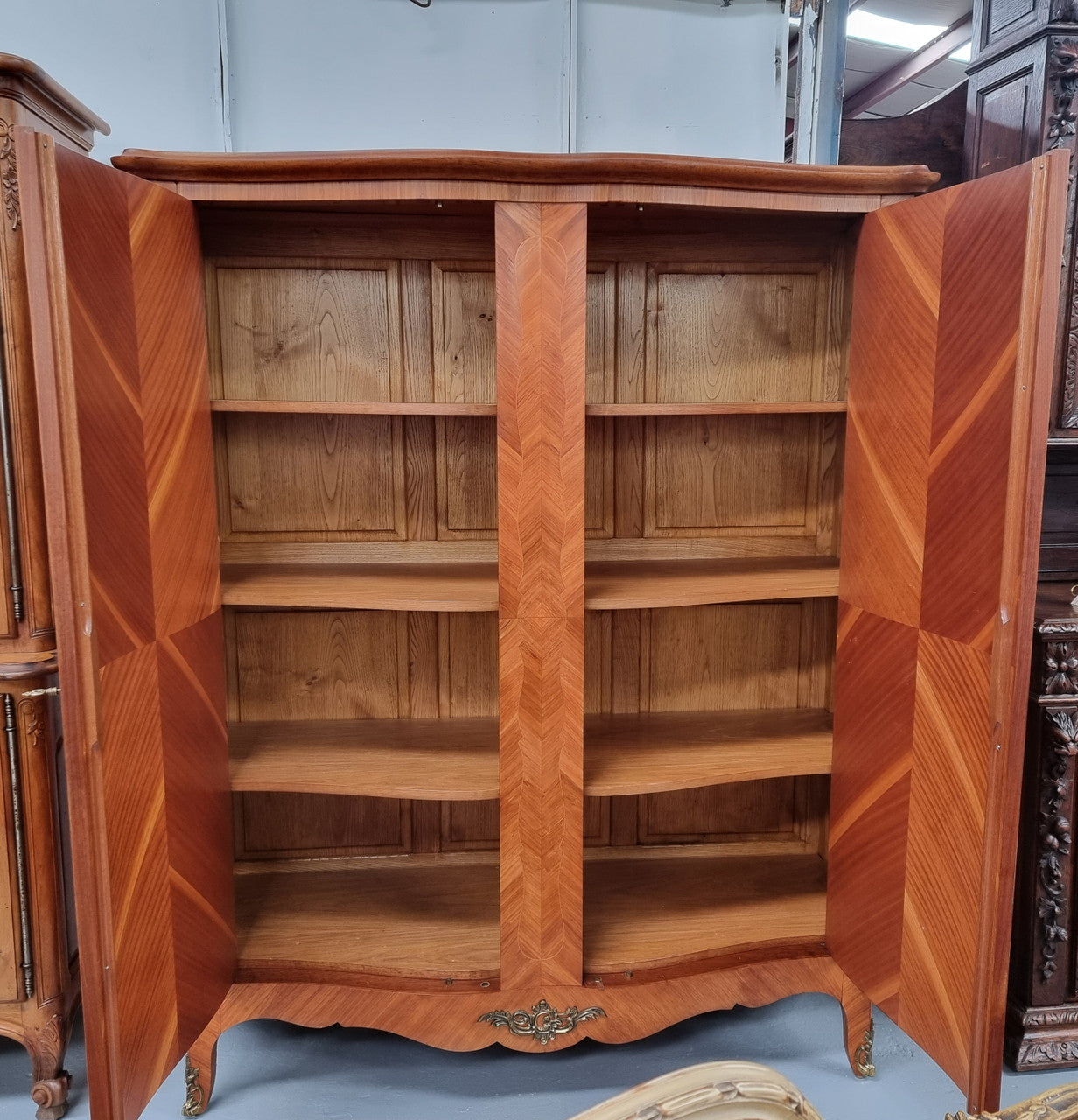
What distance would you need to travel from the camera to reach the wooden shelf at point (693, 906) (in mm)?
1878

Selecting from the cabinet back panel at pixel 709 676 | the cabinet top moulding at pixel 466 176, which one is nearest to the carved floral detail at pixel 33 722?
the cabinet top moulding at pixel 466 176

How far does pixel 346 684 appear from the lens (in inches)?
85.1

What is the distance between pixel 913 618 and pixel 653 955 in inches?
36.5

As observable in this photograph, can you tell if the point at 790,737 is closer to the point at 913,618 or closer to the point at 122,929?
the point at 913,618

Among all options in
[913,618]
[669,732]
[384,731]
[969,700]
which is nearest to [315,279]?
[384,731]

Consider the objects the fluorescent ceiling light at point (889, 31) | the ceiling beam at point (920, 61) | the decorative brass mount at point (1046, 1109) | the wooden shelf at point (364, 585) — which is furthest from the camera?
the ceiling beam at point (920, 61)

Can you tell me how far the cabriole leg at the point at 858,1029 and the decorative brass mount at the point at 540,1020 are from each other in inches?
24.0

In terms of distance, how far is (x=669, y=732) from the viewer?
2.08 metres

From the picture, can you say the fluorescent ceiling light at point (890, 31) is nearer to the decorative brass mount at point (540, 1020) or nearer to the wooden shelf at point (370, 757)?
the wooden shelf at point (370, 757)

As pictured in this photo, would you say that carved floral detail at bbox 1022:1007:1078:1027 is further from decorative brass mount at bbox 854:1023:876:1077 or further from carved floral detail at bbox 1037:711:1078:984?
decorative brass mount at bbox 854:1023:876:1077

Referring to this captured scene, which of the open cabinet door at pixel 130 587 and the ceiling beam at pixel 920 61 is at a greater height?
the ceiling beam at pixel 920 61

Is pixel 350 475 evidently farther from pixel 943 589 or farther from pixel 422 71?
pixel 943 589

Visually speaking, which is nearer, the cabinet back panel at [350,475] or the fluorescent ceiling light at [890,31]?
the cabinet back panel at [350,475]

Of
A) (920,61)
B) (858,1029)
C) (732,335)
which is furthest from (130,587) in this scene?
(920,61)
